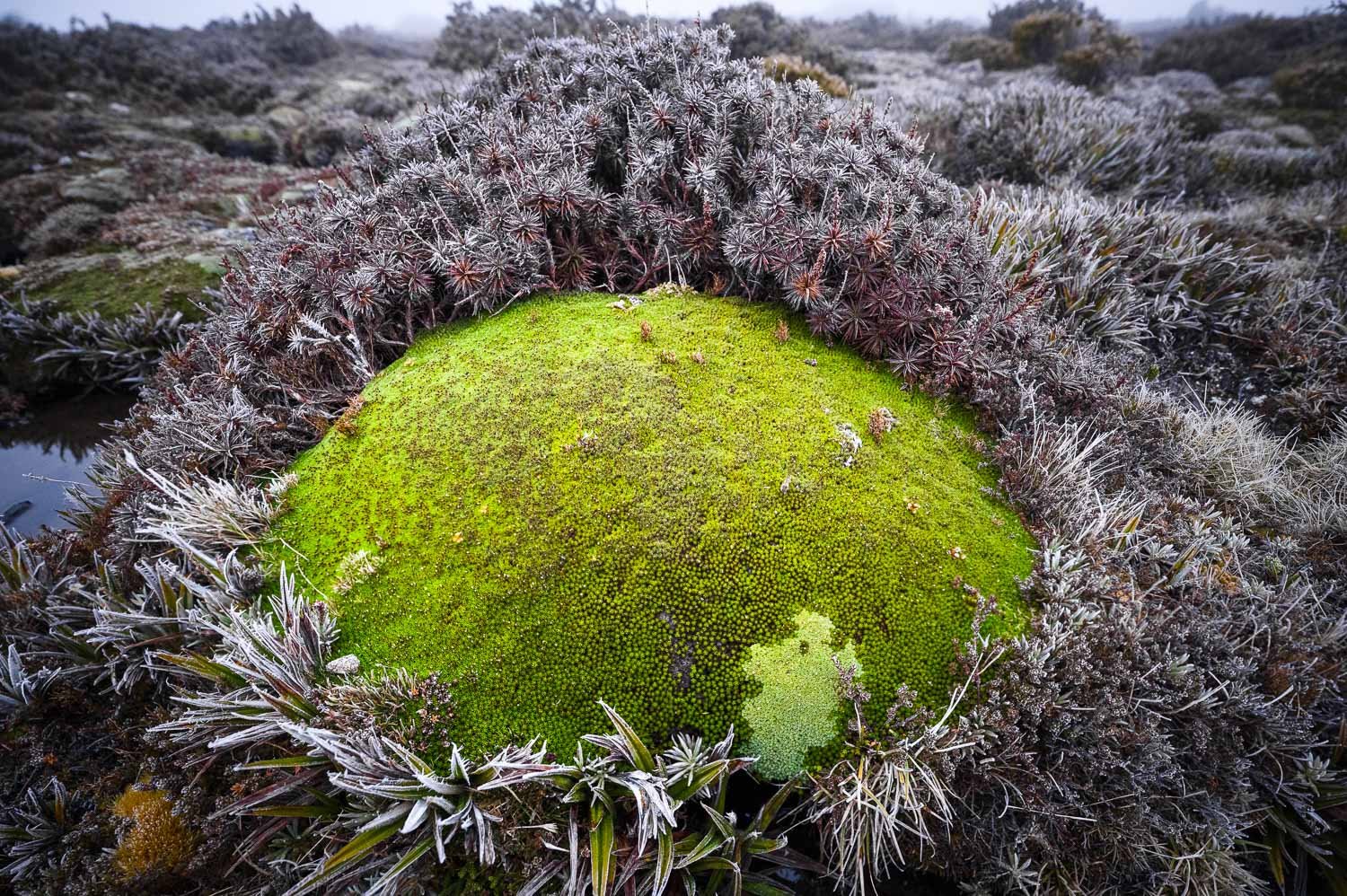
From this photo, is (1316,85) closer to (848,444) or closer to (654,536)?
(848,444)

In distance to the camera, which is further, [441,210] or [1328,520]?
[441,210]

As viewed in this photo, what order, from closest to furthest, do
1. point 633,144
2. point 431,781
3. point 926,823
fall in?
point 431,781 < point 926,823 < point 633,144

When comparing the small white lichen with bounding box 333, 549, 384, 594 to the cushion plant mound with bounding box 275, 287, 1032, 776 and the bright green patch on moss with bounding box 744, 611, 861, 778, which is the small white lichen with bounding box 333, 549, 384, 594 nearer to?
the cushion plant mound with bounding box 275, 287, 1032, 776

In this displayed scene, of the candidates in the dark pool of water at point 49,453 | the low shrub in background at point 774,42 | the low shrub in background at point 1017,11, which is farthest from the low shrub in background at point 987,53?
the dark pool of water at point 49,453

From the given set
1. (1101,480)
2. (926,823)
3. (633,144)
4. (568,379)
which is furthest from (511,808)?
(633,144)

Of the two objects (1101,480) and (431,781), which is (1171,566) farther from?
(431,781)

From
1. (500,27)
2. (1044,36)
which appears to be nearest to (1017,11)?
(1044,36)
